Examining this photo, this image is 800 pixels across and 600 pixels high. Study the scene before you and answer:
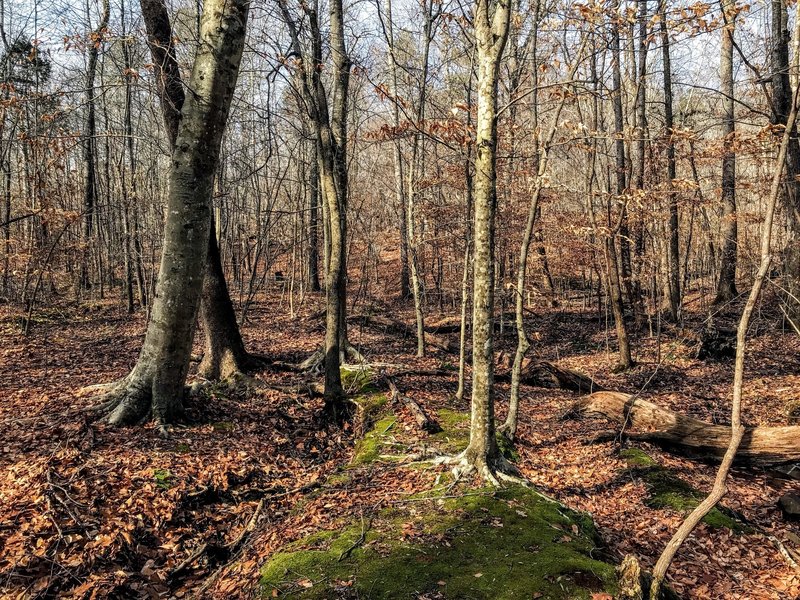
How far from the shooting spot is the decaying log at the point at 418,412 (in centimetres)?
694

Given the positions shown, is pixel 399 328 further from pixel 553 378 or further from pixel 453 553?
pixel 453 553

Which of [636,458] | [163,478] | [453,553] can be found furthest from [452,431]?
[163,478]

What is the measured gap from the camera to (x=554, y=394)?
10.8 metres

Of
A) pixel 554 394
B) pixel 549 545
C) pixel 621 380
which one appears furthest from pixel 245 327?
pixel 549 545

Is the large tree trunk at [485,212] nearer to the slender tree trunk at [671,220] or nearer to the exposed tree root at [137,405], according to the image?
the exposed tree root at [137,405]

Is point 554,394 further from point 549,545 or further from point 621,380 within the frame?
point 549,545

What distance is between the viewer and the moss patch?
5094mm

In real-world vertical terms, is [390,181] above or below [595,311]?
above

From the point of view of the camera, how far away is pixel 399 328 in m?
16.1

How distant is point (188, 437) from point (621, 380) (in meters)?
9.47

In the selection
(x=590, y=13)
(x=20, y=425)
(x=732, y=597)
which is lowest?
(x=732, y=597)

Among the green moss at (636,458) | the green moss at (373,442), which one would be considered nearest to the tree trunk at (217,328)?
the green moss at (373,442)

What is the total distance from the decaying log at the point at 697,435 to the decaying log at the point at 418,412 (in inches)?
104

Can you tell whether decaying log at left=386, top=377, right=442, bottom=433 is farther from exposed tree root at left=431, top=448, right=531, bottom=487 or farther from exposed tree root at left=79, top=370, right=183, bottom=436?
exposed tree root at left=79, top=370, right=183, bottom=436
